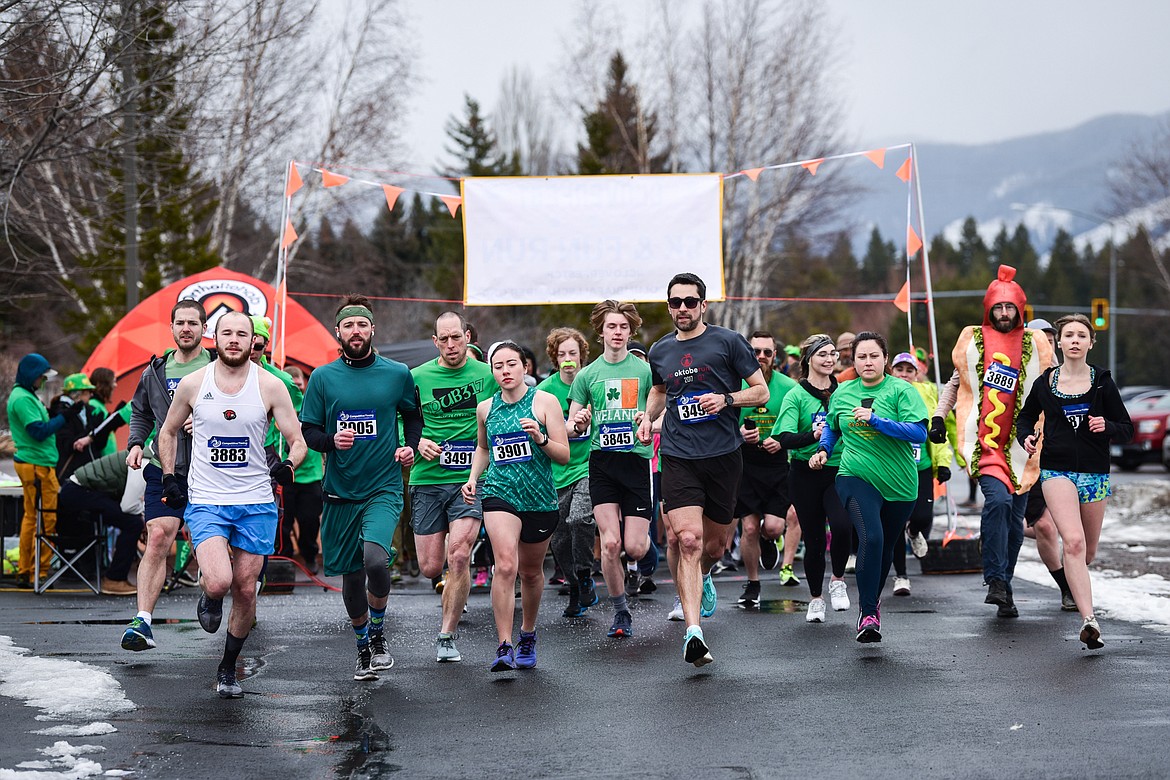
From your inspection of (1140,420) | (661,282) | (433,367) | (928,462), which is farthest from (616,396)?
(1140,420)

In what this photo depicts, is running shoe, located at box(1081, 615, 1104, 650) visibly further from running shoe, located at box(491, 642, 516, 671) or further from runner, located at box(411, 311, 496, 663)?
runner, located at box(411, 311, 496, 663)

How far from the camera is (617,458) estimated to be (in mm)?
9234

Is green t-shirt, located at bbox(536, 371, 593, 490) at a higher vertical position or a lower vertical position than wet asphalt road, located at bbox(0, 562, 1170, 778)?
higher

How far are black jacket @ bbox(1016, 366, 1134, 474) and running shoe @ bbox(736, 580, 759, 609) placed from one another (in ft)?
8.93

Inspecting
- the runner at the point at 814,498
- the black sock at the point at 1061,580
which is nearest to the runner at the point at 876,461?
the runner at the point at 814,498

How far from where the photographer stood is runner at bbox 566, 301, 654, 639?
918cm

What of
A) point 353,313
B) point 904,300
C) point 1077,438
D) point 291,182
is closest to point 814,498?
point 1077,438

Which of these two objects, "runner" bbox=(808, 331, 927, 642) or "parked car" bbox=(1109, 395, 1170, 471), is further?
"parked car" bbox=(1109, 395, 1170, 471)

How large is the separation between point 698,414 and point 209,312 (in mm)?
9164

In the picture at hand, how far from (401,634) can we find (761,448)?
3.24m

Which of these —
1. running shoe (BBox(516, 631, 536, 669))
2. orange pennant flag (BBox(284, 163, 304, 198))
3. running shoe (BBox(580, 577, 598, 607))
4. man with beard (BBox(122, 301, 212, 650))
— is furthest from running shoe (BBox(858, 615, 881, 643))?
orange pennant flag (BBox(284, 163, 304, 198))

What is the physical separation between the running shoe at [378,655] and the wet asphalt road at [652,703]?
19 cm

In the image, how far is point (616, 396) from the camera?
9289 mm

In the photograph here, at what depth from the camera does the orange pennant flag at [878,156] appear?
1467cm
